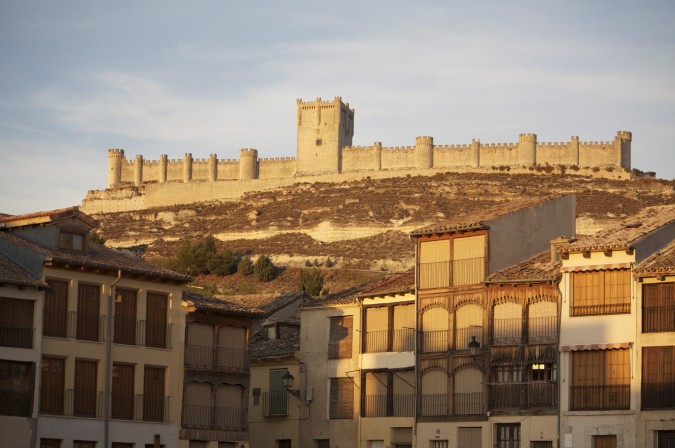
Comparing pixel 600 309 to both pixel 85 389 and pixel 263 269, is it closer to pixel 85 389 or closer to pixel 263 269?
pixel 85 389

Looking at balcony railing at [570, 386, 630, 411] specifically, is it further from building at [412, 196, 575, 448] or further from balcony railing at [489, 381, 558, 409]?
building at [412, 196, 575, 448]

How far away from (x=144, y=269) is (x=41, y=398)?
6.04 m

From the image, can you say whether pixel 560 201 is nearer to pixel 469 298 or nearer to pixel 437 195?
pixel 469 298

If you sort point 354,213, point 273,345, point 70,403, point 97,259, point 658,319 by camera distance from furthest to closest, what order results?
1. point 354,213
2. point 273,345
3. point 97,259
4. point 70,403
5. point 658,319

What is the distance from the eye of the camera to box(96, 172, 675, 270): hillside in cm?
15575

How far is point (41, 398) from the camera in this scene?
159 feet

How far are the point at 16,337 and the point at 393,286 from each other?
16.4 metres

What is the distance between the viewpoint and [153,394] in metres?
52.2

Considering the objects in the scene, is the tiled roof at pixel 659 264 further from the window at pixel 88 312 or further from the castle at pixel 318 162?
the castle at pixel 318 162

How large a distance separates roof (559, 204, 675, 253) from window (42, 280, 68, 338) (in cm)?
1636

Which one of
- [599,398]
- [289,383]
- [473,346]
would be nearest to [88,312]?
[289,383]

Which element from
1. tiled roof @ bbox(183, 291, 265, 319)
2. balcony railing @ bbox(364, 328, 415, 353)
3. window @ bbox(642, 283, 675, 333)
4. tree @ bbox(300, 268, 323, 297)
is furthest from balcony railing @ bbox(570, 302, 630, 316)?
tree @ bbox(300, 268, 323, 297)

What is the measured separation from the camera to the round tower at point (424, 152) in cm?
17750

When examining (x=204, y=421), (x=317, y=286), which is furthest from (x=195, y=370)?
(x=317, y=286)
